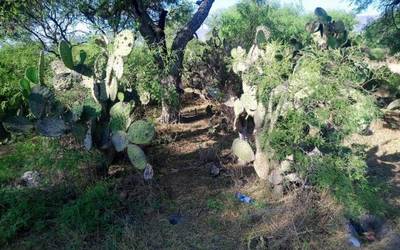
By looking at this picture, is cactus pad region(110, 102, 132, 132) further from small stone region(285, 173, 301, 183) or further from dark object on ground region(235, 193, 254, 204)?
small stone region(285, 173, 301, 183)

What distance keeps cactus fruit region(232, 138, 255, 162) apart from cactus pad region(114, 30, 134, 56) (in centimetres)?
127

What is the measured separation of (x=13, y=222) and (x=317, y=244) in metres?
2.18

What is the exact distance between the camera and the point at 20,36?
20.2ft

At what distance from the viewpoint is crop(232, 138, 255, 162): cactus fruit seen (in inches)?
140

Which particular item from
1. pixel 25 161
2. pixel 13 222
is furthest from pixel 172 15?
pixel 13 222

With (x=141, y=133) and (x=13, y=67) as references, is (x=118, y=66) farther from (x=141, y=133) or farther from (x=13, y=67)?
(x=13, y=67)

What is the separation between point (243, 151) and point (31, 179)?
1.85 meters

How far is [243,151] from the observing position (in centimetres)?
358

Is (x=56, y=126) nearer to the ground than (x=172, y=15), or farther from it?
nearer to the ground

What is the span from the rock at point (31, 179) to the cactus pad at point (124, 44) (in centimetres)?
127

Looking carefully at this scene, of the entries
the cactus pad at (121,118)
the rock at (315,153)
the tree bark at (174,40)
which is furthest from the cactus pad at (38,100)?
the rock at (315,153)

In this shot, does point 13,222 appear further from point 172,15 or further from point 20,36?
point 172,15

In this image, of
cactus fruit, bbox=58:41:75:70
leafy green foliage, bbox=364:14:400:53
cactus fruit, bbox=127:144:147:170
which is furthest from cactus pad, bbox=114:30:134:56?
leafy green foliage, bbox=364:14:400:53

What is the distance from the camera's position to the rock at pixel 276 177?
3.31 metres
